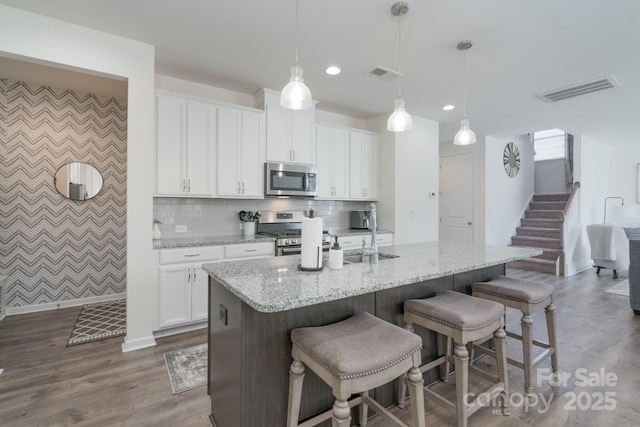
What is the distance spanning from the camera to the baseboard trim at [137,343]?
104 inches

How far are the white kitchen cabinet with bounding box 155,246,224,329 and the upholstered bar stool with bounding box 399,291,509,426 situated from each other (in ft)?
6.82

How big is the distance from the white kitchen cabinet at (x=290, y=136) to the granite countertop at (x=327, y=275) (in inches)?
80.9

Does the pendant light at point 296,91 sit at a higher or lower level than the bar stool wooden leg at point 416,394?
higher

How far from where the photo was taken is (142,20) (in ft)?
7.98

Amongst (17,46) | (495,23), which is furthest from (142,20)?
(495,23)

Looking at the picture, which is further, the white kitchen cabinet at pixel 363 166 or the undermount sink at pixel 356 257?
the white kitchen cabinet at pixel 363 166

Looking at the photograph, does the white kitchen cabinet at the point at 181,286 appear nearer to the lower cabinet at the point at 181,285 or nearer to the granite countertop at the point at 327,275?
the lower cabinet at the point at 181,285

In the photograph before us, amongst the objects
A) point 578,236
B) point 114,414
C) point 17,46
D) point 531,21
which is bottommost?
point 114,414

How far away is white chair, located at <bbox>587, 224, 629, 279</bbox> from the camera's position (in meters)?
5.24

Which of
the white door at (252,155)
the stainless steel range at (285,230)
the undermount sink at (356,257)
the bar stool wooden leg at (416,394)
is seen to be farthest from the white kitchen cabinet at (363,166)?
the bar stool wooden leg at (416,394)

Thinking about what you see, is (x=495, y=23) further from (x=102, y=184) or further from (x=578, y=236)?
(x=578, y=236)

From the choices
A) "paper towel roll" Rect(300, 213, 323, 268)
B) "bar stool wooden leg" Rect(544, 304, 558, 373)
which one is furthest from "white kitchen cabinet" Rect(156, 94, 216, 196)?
"bar stool wooden leg" Rect(544, 304, 558, 373)

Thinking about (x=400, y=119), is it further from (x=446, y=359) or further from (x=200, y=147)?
(x=200, y=147)

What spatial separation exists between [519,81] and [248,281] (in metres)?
3.78
